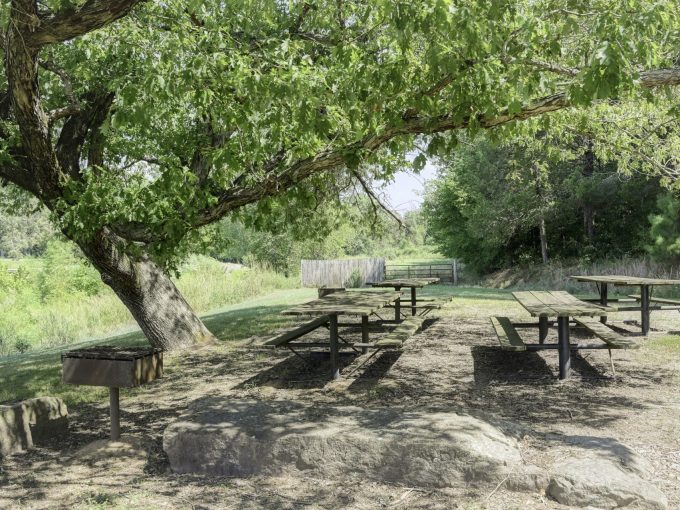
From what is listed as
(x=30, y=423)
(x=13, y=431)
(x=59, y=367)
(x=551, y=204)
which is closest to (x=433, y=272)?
(x=551, y=204)

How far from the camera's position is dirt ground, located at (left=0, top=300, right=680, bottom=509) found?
13.0ft

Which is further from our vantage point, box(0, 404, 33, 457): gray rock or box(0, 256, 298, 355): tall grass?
box(0, 256, 298, 355): tall grass

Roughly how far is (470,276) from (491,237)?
18.4 feet

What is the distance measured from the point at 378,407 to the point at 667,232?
16.7 metres

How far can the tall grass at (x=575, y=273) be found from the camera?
19844 millimetres

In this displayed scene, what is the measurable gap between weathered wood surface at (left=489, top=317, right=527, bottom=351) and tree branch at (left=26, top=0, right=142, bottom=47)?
4761mm

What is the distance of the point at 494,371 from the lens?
7.58 meters

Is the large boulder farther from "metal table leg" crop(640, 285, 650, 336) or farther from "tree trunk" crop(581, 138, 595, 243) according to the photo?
"tree trunk" crop(581, 138, 595, 243)

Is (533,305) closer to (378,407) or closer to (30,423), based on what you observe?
(378,407)

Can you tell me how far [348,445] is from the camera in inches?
166

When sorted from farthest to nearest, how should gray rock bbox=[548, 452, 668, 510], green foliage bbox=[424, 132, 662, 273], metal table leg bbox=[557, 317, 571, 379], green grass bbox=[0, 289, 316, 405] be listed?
green foliage bbox=[424, 132, 662, 273] → green grass bbox=[0, 289, 316, 405] → metal table leg bbox=[557, 317, 571, 379] → gray rock bbox=[548, 452, 668, 510]

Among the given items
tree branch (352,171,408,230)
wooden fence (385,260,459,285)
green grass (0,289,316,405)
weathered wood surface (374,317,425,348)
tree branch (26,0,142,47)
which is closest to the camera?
tree branch (26,0,142,47)

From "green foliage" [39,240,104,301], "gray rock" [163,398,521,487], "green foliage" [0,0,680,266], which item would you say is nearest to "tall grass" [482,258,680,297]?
"green foliage" [0,0,680,266]

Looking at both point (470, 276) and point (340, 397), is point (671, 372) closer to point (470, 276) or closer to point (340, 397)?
point (340, 397)
